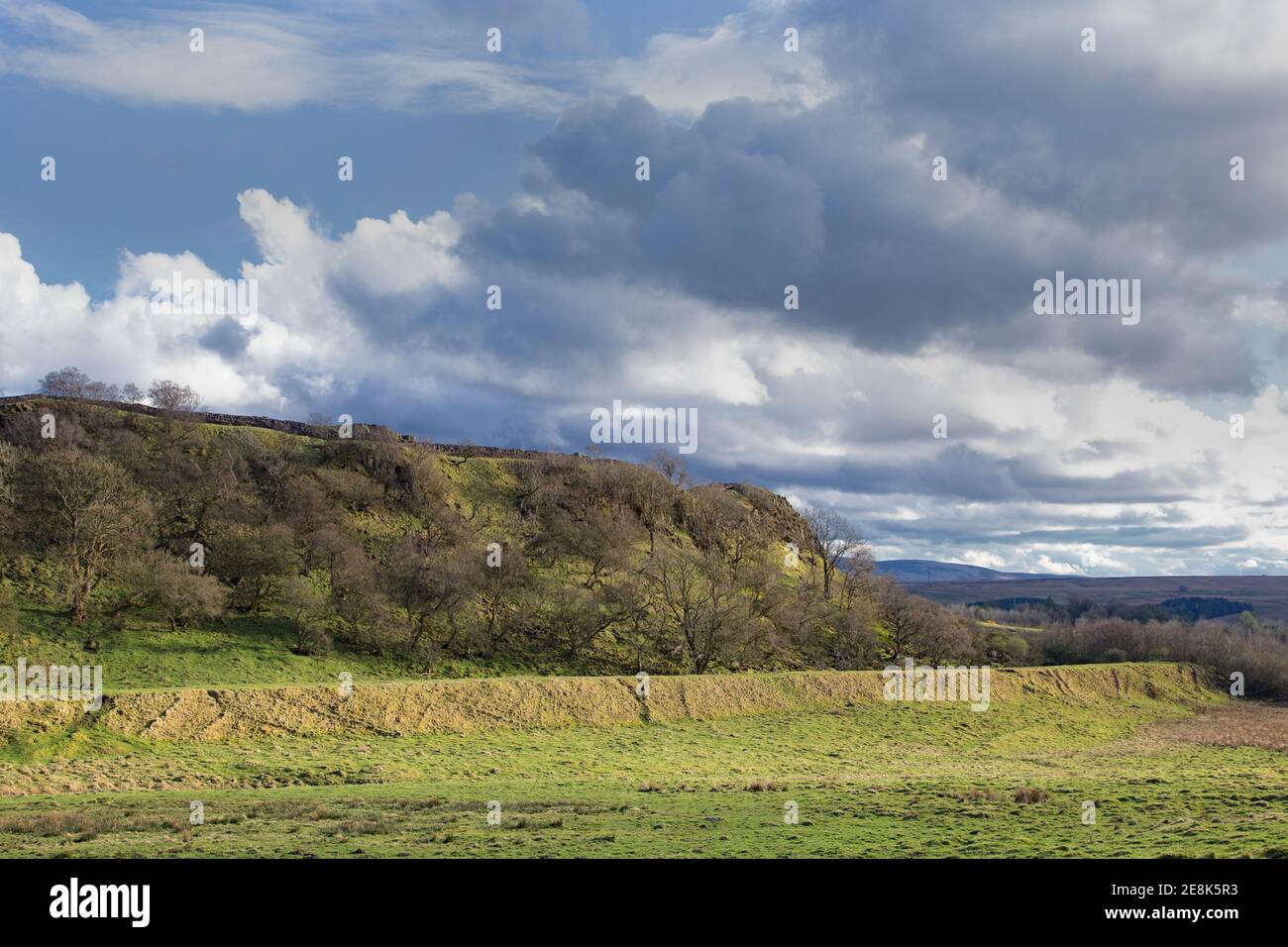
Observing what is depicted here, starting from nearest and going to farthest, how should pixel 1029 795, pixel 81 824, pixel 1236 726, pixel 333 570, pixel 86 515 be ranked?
pixel 81 824
pixel 1029 795
pixel 86 515
pixel 1236 726
pixel 333 570

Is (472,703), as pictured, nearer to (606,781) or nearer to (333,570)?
(606,781)

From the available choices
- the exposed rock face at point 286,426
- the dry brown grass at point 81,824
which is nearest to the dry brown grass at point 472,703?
the dry brown grass at point 81,824

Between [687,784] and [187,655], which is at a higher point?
[187,655]

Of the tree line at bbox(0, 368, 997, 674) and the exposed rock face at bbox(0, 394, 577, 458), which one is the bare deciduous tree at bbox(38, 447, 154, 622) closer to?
the tree line at bbox(0, 368, 997, 674)

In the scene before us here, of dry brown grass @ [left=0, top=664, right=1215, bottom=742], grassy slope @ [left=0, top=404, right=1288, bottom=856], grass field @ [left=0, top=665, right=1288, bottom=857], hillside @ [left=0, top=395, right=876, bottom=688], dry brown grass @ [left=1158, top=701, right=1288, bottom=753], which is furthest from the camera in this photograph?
hillside @ [left=0, top=395, right=876, bottom=688]

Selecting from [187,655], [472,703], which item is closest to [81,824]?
[472,703]

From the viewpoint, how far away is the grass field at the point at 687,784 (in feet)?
67.5

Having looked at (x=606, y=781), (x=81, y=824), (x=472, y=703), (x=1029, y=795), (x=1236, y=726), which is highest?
(x=81, y=824)

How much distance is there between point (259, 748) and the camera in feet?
128

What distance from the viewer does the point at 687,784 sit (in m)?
33.8

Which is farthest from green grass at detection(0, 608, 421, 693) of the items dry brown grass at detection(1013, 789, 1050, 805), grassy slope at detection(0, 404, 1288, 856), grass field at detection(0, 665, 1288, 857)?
dry brown grass at detection(1013, 789, 1050, 805)

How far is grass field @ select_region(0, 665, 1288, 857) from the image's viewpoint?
20.6 metres
